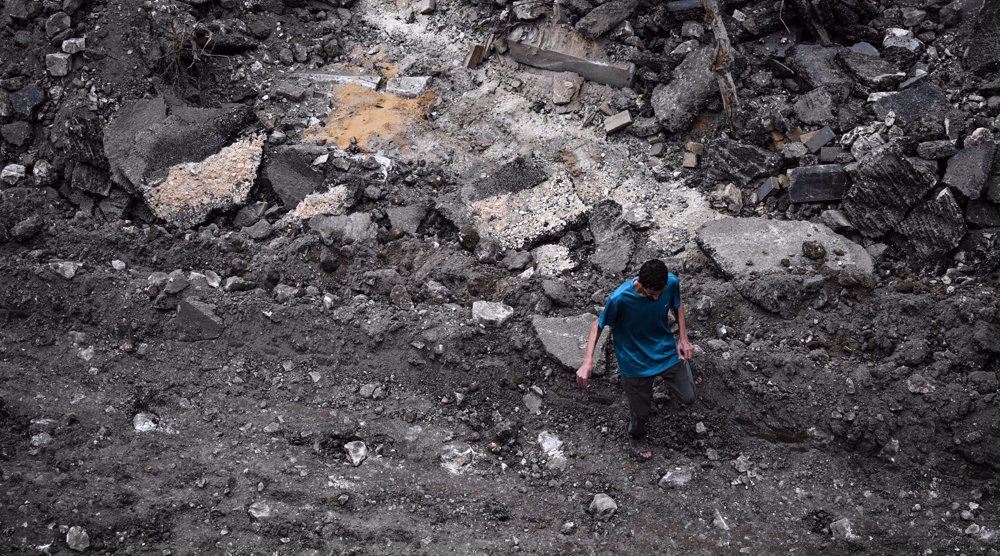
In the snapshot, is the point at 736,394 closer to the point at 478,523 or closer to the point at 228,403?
the point at 478,523

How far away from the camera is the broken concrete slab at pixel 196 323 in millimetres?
5051

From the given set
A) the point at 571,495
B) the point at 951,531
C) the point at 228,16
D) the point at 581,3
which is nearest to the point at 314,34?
the point at 228,16

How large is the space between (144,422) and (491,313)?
2207mm

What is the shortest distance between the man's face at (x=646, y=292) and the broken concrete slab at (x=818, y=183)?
79.7 inches

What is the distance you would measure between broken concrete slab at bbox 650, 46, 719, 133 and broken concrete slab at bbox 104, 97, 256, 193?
3376 mm

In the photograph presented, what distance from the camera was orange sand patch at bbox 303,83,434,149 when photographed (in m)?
6.27

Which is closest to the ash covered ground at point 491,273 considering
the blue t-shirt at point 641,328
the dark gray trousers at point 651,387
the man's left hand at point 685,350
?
the dark gray trousers at point 651,387

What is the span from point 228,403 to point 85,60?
11.3 ft

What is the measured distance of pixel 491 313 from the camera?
4879 millimetres

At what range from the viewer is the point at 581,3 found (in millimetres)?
6512

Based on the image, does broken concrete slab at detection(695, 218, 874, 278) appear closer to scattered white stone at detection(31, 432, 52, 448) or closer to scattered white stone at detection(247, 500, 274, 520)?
scattered white stone at detection(247, 500, 274, 520)

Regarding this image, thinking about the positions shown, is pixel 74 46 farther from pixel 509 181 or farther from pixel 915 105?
pixel 915 105

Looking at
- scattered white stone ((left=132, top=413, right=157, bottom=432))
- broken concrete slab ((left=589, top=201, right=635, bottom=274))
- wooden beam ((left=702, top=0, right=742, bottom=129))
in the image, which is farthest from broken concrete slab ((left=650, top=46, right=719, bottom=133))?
scattered white stone ((left=132, top=413, right=157, bottom=432))

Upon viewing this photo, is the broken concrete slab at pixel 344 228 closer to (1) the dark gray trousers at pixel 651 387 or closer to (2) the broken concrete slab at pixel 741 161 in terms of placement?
(1) the dark gray trousers at pixel 651 387
